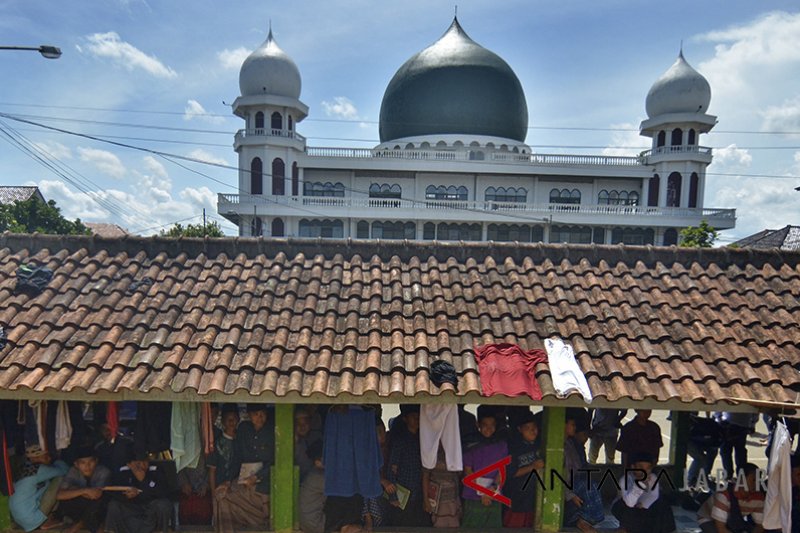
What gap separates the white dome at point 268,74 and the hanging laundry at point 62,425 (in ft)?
135

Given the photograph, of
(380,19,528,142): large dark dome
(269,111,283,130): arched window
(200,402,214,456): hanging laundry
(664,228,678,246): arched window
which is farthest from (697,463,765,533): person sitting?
(380,19,528,142): large dark dome

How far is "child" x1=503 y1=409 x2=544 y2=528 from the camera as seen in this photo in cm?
580

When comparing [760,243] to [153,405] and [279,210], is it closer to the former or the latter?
[279,210]

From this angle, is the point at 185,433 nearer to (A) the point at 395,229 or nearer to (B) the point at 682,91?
(A) the point at 395,229

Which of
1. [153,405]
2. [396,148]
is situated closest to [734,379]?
[153,405]

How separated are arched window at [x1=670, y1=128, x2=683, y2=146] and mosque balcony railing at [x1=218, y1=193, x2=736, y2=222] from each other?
22.3 feet

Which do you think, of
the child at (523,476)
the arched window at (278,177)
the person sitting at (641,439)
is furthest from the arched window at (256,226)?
the person sitting at (641,439)

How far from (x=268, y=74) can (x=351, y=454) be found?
42.8 m

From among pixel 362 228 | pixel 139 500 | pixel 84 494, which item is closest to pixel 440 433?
pixel 139 500

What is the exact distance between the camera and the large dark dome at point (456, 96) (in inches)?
1843

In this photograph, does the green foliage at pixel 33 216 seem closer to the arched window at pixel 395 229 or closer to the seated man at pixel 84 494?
the arched window at pixel 395 229

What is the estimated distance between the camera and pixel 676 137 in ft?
148

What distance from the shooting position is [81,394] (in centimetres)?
480

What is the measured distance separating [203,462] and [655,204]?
156 ft
